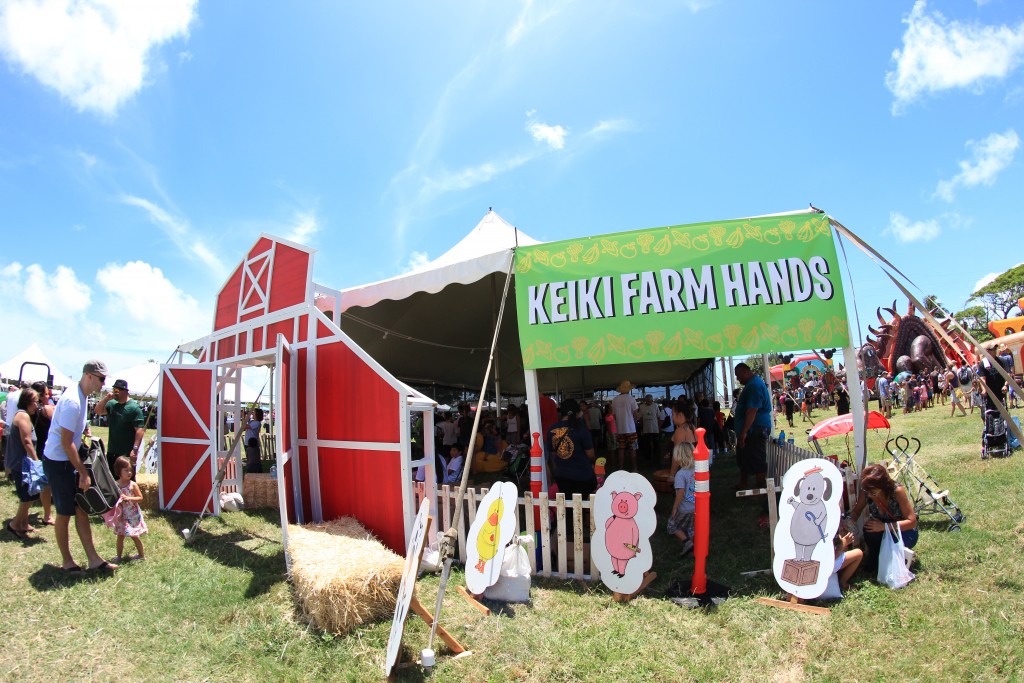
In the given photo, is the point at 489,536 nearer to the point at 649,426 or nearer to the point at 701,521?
the point at 701,521

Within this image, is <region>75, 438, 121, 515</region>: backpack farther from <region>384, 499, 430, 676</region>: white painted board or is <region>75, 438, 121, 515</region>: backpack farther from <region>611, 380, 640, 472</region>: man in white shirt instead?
<region>611, 380, 640, 472</region>: man in white shirt

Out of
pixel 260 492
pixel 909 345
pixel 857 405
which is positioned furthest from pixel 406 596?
pixel 909 345

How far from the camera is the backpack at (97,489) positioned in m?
4.51

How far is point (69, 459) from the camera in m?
4.50

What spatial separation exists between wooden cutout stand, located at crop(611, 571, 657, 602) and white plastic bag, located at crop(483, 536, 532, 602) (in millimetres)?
667

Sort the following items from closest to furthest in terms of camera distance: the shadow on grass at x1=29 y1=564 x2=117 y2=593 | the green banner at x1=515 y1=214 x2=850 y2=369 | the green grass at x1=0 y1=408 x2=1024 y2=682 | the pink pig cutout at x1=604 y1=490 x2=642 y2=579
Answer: the green grass at x1=0 y1=408 x2=1024 y2=682 → the pink pig cutout at x1=604 y1=490 x2=642 y2=579 → the shadow on grass at x1=29 y1=564 x2=117 y2=593 → the green banner at x1=515 y1=214 x2=850 y2=369

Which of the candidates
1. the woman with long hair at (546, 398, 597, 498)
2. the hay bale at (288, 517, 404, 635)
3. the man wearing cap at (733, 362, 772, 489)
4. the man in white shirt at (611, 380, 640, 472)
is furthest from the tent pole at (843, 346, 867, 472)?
the man in white shirt at (611, 380, 640, 472)

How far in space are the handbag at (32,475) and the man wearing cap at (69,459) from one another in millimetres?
1360

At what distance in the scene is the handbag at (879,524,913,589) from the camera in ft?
12.7

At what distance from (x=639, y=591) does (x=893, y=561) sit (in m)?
1.82

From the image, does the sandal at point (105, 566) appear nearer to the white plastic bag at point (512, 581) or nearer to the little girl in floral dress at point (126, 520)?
the little girl in floral dress at point (126, 520)

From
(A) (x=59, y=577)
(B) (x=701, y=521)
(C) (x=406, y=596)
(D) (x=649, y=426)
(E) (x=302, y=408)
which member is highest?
(E) (x=302, y=408)

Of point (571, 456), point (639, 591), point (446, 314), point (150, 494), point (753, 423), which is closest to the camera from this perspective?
point (639, 591)

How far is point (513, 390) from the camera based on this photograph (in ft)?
63.7
